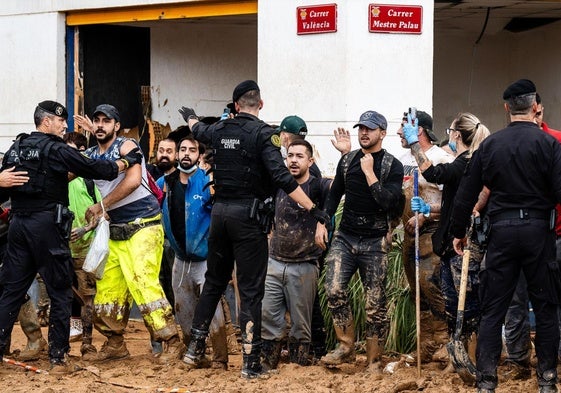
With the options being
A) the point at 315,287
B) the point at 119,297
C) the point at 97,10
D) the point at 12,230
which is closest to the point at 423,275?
the point at 315,287

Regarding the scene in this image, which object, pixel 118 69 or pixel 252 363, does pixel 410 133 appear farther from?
pixel 118 69

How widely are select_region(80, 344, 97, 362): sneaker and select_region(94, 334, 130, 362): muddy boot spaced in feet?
0.15

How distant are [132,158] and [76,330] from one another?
2475mm

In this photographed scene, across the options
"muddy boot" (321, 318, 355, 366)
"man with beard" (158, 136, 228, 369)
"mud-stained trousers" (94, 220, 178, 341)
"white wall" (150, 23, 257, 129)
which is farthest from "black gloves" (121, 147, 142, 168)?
"white wall" (150, 23, 257, 129)

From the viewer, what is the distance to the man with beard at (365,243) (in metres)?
9.49

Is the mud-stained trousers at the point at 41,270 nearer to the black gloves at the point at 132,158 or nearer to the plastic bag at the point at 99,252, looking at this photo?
the plastic bag at the point at 99,252

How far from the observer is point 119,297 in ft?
33.7

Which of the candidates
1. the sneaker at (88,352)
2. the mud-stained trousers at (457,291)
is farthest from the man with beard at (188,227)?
the mud-stained trousers at (457,291)

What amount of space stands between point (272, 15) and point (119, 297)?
4306 millimetres

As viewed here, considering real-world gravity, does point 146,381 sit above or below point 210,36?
below

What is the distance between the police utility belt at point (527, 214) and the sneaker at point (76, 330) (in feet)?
17.0

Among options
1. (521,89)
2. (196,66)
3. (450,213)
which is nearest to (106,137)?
(450,213)

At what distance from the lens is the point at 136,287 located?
1006 cm

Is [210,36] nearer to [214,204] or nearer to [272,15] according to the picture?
[272,15]
